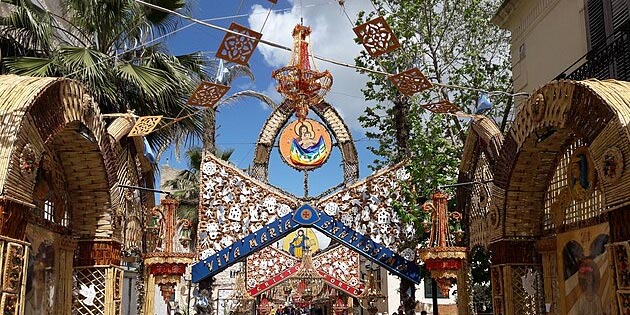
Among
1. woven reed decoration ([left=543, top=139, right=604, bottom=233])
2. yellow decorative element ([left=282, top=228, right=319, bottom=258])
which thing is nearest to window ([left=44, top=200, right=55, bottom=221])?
woven reed decoration ([left=543, top=139, right=604, bottom=233])

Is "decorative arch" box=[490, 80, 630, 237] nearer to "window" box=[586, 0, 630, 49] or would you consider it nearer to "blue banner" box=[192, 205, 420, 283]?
"window" box=[586, 0, 630, 49]

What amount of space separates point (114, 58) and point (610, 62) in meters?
8.59

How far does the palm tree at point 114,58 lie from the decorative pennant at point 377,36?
4.58 meters

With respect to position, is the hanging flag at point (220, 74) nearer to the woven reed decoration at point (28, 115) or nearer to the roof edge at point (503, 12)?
the woven reed decoration at point (28, 115)

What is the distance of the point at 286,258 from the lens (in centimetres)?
1886

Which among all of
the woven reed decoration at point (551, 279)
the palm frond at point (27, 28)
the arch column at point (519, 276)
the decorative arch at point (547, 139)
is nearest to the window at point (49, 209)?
the palm frond at point (27, 28)

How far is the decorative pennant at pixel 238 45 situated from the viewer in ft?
26.1

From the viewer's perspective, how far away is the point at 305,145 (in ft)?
49.3

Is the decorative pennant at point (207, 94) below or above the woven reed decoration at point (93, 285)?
above

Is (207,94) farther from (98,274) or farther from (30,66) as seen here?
(30,66)

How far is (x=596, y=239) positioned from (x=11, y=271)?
6.57 meters

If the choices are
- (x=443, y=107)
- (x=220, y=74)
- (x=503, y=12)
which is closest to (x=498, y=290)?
(x=443, y=107)

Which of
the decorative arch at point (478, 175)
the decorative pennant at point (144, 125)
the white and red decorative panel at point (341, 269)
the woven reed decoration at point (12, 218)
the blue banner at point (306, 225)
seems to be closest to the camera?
the woven reed decoration at point (12, 218)

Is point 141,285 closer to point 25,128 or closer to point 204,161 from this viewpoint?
point 204,161
